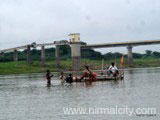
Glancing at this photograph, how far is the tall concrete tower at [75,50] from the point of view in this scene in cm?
14312

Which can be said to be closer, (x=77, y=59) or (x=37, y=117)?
(x=37, y=117)

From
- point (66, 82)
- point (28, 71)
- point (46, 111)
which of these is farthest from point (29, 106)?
point (28, 71)

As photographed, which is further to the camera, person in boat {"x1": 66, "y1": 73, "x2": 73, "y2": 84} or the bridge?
the bridge

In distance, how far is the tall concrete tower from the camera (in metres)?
143

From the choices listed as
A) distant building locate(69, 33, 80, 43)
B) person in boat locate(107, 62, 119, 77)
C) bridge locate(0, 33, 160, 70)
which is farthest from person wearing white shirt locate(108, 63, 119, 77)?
distant building locate(69, 33, 80, 43)

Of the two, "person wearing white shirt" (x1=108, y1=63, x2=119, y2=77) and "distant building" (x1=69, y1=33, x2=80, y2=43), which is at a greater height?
"distant building" (x1=69, y1=33, x2=80, y2=43)

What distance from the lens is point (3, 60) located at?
166625 mm

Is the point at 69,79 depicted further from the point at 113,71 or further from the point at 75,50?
the point at 75,50

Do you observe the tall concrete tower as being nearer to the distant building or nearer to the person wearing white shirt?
the distant building

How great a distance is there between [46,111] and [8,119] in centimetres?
330

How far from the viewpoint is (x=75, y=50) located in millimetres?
143250

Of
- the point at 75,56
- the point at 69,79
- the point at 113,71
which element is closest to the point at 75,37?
the point at 75,56

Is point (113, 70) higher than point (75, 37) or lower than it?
lower

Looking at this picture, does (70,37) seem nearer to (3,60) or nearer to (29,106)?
(3,60)
